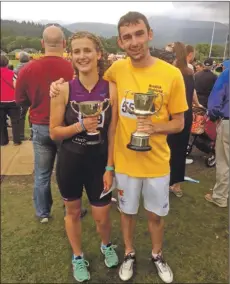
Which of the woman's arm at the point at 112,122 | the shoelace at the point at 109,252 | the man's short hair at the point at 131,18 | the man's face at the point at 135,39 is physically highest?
the man's short hair at the point at 131,18

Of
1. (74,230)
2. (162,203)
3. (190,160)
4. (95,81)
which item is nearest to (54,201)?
(74,230)

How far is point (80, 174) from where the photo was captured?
6.75 feet

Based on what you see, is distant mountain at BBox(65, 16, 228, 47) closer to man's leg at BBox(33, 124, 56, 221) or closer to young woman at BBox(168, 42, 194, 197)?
young woman at BBox(168, 42, 194, 197)

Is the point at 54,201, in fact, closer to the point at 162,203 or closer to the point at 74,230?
the point at 74,230

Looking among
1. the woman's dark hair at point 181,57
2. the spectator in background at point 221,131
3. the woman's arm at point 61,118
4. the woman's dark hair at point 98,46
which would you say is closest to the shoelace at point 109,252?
the woman's arm at point 61,118

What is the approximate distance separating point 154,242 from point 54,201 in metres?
1.57

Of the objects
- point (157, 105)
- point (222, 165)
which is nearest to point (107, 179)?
point (157, 105)

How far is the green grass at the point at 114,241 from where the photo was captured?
93.2 inches

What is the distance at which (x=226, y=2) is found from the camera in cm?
210

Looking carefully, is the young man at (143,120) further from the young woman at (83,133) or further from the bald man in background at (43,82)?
the bald man in background at (43,82)

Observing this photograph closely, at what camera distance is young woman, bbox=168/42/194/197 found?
3006 mm

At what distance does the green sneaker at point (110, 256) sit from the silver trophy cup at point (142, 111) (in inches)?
43.1

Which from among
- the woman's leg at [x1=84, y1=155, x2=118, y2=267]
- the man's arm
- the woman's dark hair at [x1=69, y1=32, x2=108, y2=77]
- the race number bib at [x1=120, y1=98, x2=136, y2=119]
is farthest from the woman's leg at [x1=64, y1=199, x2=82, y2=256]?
the man's arm

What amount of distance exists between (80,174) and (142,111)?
0.65 metres
